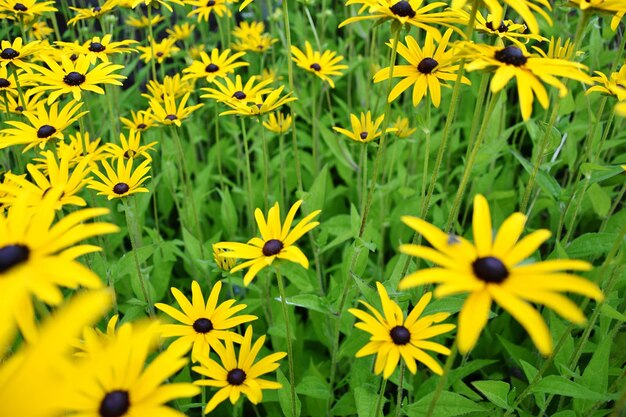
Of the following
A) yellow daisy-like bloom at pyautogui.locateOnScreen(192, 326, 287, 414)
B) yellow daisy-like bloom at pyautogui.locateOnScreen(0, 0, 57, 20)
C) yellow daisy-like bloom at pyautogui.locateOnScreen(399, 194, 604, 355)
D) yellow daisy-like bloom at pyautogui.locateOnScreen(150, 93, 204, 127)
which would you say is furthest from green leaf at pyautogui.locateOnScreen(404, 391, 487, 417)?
yellow daisy-like bloom at pyautogui.locateOnScreen(0, 0, 57, 20)

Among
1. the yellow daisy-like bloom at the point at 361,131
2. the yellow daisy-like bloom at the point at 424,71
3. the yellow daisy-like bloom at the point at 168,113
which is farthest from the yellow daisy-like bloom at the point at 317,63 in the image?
the yellow daisy-like bloom at the point at 424,71

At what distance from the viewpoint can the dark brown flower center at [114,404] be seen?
36.2 inches

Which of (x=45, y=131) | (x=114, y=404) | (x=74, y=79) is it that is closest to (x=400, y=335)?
(x=114, y=404)

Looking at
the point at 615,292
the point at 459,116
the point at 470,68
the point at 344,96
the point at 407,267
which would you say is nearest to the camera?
the point at 470,68

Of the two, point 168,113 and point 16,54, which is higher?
point 16,54

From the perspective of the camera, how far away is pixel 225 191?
2512mm

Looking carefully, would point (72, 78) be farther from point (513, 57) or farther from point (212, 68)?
point (513, 57)

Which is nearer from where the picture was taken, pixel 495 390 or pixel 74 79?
pixel 495 390

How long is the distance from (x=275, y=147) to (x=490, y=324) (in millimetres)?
1864

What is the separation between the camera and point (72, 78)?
6.26 feet

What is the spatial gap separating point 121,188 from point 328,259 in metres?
1.35

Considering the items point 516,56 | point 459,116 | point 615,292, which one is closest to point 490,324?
point 615,292

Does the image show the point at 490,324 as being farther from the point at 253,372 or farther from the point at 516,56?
the point at 516,56

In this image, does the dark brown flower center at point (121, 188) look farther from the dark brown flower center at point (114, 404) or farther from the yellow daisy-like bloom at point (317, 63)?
the yellow daisy-like bloom at point (317, 63)
